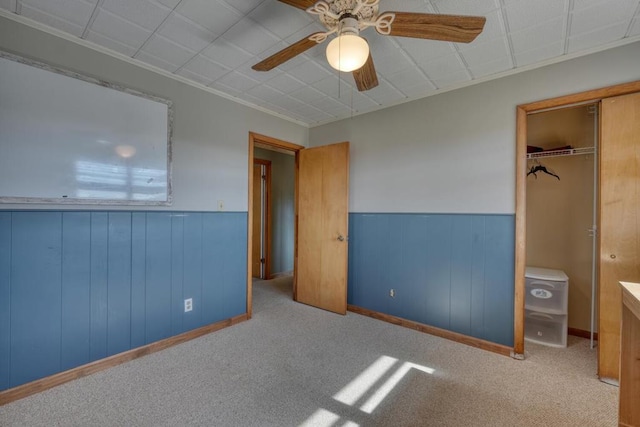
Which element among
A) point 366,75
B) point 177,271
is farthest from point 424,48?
point 177,271

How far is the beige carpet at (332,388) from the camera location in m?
1.59

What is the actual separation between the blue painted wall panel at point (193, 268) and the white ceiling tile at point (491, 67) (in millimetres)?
2848

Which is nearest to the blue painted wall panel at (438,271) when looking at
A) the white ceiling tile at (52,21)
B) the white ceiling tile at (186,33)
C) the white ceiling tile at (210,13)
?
the white ceiling tile at (210,13)

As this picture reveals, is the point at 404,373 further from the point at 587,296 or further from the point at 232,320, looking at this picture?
the point at 587,296

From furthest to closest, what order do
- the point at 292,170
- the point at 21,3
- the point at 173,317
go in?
the point at 292,170 < the point at 173,317 < the point at 21,3

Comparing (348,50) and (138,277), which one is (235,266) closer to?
(138,277)

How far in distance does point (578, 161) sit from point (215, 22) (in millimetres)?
3580

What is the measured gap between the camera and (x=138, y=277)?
2.27 m

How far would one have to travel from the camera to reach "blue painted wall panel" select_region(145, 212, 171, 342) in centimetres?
233

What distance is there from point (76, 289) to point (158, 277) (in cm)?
55

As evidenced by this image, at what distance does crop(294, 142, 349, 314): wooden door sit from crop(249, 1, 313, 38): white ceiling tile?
5.09 feet

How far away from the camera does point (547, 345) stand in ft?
8.22

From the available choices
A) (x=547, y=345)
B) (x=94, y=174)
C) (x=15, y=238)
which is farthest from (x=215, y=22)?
(x=547, y=345)

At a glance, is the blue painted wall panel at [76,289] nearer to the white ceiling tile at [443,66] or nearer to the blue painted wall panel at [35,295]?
the blue painted wall panel at [35,295]
